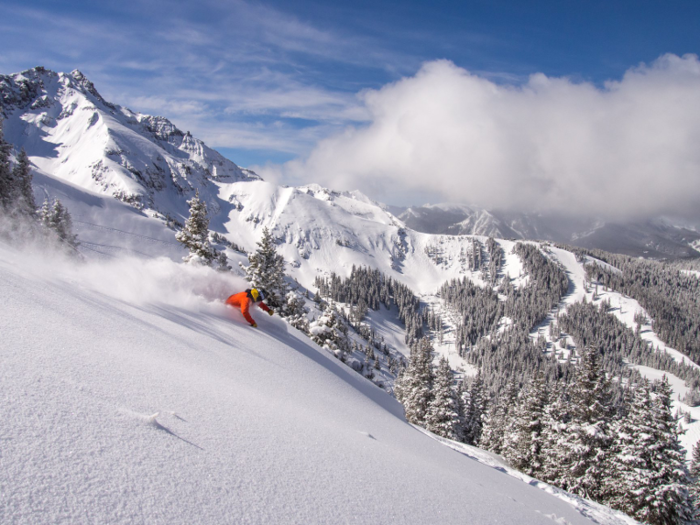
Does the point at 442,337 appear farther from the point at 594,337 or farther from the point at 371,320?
the point at 594,337

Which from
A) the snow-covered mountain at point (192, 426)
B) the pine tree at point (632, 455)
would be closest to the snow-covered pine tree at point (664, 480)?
the pine tree at point (632, 455)

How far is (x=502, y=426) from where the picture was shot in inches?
1618

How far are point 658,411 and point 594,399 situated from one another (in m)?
3.52

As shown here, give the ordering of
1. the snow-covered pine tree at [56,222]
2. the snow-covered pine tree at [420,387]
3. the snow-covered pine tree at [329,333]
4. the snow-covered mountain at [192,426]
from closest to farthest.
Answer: the snow-covered mountain at [192,426]
the snow-covered pine tree at [329,333]
the snow-covered pine tree at [56,222]
the snow-covered pine tree at [420,387]

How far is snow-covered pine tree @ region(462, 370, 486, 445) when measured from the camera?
146 feet

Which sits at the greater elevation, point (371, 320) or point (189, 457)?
point (189, 457)

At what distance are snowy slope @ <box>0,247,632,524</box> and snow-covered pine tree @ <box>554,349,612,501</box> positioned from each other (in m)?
20.1

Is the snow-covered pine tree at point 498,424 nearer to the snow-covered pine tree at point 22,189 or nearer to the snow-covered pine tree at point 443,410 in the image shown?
the snow-covered pine tree at point 443,410

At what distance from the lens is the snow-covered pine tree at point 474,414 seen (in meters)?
44.4

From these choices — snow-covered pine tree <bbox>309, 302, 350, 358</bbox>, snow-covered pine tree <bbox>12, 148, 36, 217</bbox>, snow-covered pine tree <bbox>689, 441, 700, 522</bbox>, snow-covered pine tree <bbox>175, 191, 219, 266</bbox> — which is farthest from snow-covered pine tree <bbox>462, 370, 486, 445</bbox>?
snow-covered pine tree <bbox>12, 148, 36, 217</bbox>

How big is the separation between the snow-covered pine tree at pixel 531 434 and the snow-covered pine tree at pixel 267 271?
23.4 meters

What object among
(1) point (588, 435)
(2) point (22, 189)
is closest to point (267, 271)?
(2) point (22, 189)

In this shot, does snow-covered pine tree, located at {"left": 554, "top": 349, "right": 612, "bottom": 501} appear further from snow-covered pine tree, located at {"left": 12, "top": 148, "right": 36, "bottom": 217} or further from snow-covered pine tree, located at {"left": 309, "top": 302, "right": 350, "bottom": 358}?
snow-covered pine tree, located at {"left": 12, "top": 148, "right": 36, "bottom": 217}

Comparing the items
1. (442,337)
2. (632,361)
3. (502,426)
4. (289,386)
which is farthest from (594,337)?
(289,386)
